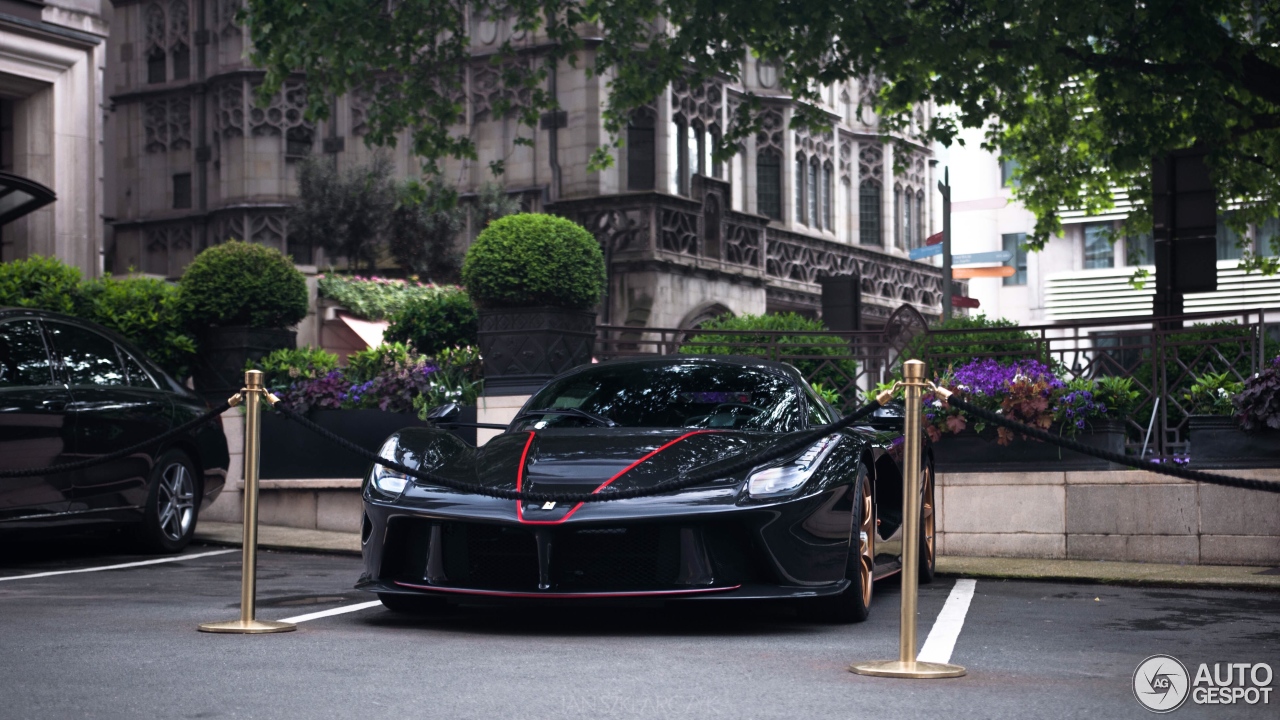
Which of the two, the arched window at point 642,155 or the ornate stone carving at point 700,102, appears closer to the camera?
the arched window at point 642,155

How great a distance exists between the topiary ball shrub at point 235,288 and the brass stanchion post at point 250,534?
25.3 feet

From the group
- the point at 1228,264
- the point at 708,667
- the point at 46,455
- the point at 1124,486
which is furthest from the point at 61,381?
the point at 1228,264

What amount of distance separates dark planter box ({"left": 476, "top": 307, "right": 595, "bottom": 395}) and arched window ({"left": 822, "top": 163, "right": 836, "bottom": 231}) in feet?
110

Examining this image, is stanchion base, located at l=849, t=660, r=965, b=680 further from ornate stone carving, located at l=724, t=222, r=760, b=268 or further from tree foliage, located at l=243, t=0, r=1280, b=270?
ornate stone carving, located at l=724, t=222, r=760, b=268

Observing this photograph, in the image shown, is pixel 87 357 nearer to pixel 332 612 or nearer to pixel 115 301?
pixel 115 301

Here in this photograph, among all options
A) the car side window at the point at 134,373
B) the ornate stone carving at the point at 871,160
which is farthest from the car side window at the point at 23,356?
the ornate stone carving at the point at 871,160

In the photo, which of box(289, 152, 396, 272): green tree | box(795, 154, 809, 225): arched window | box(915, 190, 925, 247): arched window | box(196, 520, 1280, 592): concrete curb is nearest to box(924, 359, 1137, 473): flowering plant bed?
box(196, 520, 1280, 592): concrete curb

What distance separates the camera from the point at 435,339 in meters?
15.9

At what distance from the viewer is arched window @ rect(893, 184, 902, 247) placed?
49.4 meters

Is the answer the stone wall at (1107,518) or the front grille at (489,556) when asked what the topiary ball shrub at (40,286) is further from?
the front grille at (489,556)

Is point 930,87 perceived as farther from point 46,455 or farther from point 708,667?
point 708,667

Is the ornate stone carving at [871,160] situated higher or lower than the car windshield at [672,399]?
higher

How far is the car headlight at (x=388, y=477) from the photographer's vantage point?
23.6 ft

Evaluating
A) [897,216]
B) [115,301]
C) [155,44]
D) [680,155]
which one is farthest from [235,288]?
[897,216]
